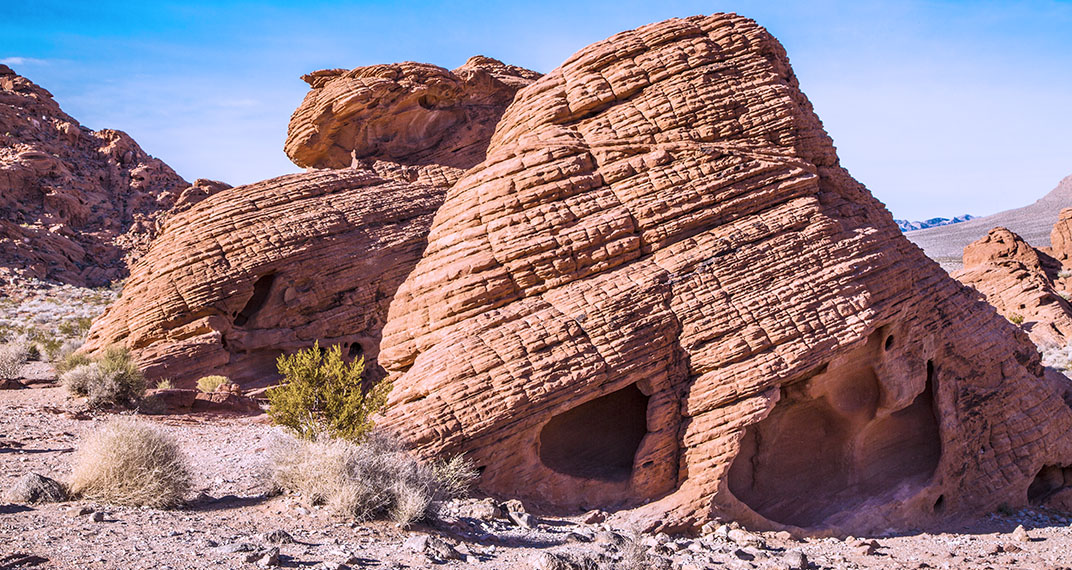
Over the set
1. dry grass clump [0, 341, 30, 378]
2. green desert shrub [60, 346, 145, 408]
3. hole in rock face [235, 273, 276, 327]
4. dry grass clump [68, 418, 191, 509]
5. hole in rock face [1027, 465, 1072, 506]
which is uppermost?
hole in rock face [235, 273, 276, 327]

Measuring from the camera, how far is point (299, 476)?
8.68 meters

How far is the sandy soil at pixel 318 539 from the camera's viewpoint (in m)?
6.62

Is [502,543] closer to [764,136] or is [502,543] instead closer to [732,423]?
[732,423]

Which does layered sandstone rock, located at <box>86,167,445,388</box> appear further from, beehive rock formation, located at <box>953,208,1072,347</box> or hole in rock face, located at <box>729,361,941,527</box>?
beehive rock formation, located at <box>953,208,1072,347</box>

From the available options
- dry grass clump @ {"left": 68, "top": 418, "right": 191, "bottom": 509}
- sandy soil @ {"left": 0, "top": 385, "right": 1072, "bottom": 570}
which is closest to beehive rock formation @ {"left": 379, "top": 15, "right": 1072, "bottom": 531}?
sandy soil @ {"left": 0, "top": 385, "right": 1072, "bottom": 570}

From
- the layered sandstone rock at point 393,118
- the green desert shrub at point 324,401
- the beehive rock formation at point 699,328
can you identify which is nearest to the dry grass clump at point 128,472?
the green desert shrub at point 324,401

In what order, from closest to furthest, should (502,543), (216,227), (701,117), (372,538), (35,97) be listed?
(372,538) < (502,543) < (701,117) < (216,227) < (35,97)

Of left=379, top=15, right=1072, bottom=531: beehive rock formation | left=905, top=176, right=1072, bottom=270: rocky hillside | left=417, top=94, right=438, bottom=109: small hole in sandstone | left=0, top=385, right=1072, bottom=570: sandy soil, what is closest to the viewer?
left=0, top=385, right=1072, bottom=570: sandy soil

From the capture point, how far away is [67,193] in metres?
50.6

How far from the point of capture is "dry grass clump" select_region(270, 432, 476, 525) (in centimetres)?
809

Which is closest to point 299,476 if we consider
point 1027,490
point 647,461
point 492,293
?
point 492,293

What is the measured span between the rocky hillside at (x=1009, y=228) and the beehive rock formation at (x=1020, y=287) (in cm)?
3311

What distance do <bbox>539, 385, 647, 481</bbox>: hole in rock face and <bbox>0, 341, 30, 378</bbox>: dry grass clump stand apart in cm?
1513

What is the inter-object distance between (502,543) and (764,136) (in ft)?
26.2
